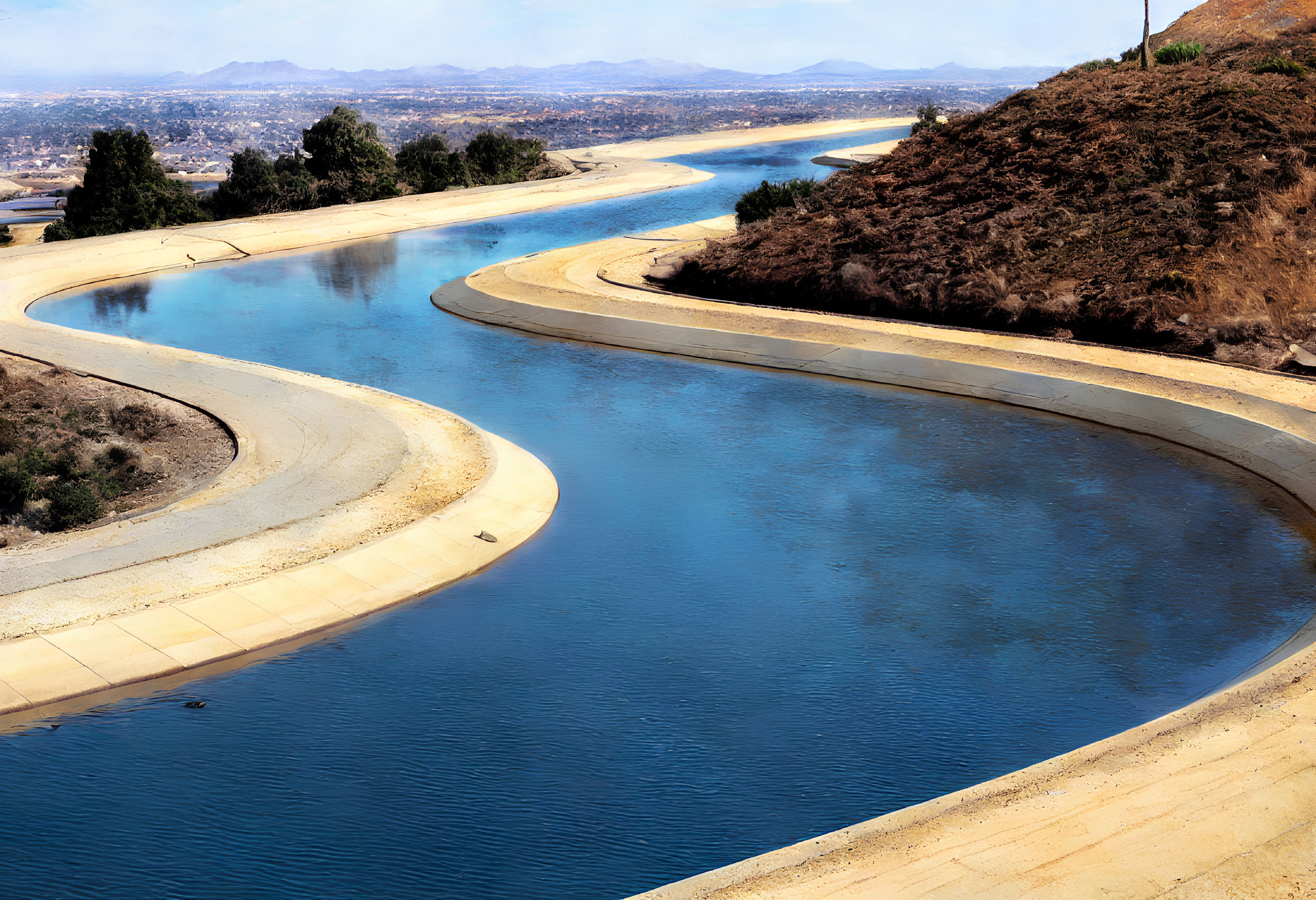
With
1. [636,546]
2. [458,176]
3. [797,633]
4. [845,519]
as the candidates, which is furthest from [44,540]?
[458,176]

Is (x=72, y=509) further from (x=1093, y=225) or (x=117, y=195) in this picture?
(x=117, y=195)

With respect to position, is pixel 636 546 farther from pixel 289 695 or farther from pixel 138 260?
pixel 138 260

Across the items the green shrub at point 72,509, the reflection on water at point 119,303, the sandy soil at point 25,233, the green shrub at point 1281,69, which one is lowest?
the green shrub at point 72,509

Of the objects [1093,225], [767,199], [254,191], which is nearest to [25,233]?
[254,191]

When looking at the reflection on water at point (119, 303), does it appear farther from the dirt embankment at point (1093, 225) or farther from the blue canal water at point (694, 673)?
the dirt embankment at point (1093, 225)

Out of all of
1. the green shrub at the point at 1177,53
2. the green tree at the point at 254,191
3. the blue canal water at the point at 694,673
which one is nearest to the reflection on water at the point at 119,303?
the blue canal water at the point at 694,673
